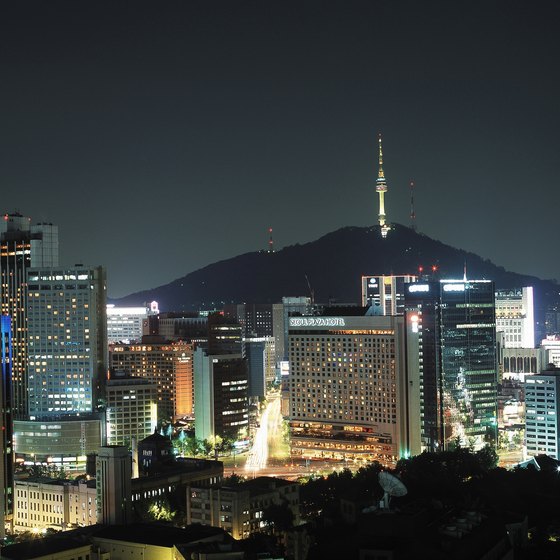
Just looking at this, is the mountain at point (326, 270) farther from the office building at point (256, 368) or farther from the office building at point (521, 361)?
the office building at point (256, 368)

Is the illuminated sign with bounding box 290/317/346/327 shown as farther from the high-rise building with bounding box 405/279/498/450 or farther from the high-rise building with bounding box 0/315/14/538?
the high-rise building with bounding box 0/315/14/538

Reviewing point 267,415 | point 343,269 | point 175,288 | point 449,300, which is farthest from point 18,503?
point 175,288

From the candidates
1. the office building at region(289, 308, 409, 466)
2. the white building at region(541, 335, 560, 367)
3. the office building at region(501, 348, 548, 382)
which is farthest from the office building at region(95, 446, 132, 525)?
the white building at region(541, 335, 560, 367)

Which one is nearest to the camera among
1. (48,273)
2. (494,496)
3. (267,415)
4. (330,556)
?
(330,556)

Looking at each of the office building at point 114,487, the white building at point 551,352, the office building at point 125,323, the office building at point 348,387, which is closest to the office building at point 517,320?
the white building at point 551,352

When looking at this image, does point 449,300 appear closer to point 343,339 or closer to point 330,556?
point 343,339

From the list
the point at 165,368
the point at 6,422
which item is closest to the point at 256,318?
the point at 165,368
